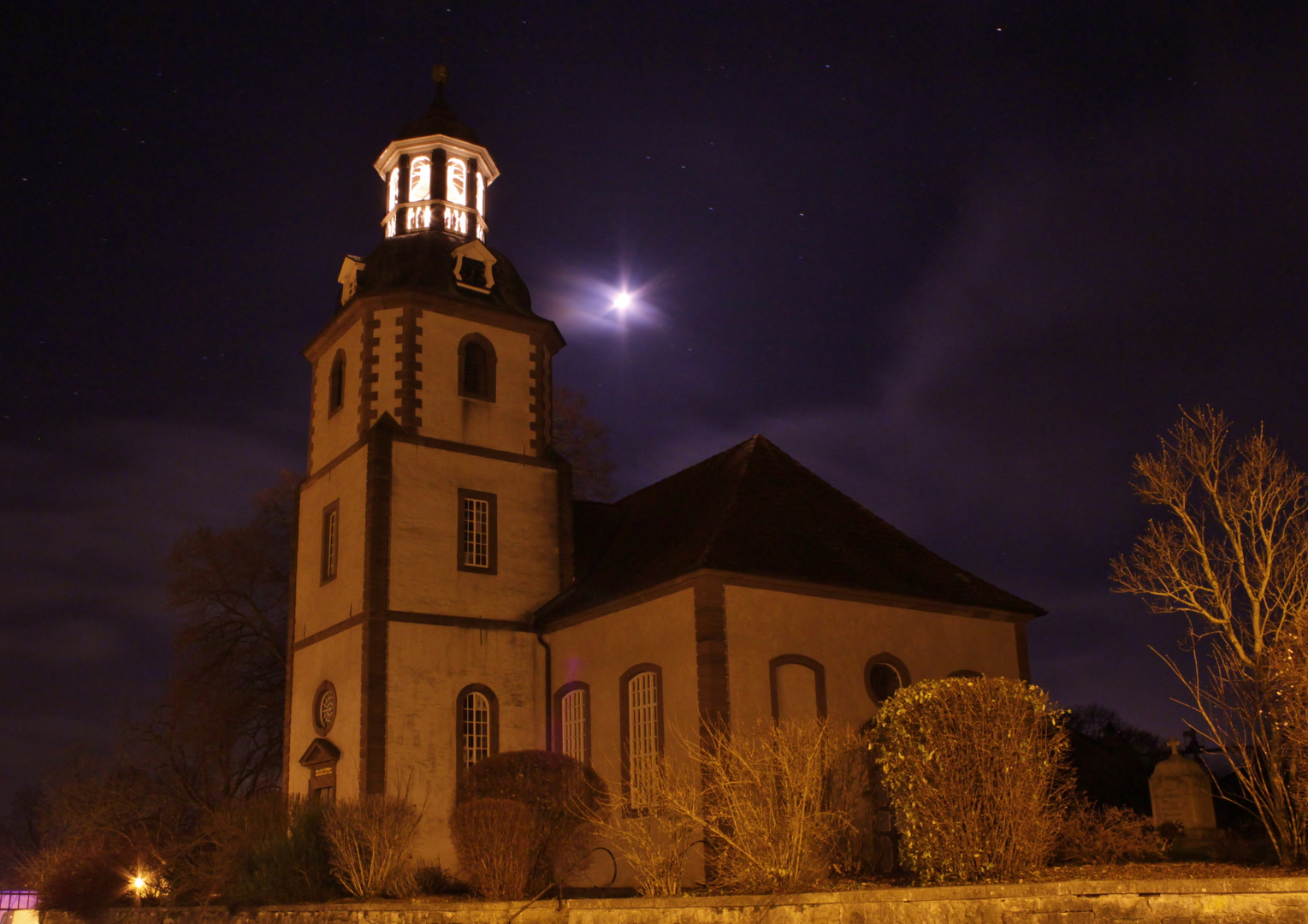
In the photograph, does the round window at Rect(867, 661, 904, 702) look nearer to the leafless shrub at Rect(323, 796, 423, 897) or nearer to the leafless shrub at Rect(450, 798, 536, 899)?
the leafless shrub at Rect(450, 798, 536, 899)

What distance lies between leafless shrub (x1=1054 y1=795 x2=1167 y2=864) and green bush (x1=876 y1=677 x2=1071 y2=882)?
0.71 meters

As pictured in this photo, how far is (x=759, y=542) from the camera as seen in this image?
801 inches

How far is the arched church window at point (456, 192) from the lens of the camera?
88.3 feet

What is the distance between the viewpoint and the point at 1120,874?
35.1 ft

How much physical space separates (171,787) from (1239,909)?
2887 cm

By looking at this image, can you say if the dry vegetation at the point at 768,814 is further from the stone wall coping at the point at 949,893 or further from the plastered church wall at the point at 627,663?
the plastered church wall at the point at 627,663

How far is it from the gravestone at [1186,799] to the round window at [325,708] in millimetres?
14442

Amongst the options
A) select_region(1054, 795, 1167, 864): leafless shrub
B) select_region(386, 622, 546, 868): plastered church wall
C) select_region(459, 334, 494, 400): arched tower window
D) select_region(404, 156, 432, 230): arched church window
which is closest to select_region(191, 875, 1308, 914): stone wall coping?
select_region(1054, 795, 1167, 864): leafless shrub

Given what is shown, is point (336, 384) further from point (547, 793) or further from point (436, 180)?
point (547, 793)

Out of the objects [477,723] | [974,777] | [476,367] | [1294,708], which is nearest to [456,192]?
[476,367]

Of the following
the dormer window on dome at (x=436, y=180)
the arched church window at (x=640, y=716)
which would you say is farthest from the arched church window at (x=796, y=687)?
the dormer window on dome at (x=436, y=180)

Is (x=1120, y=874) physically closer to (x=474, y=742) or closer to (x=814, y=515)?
(x=814, y=515)

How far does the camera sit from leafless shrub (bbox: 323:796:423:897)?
16609 millimetres

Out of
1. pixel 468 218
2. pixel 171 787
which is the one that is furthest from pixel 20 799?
pixel 468 218
